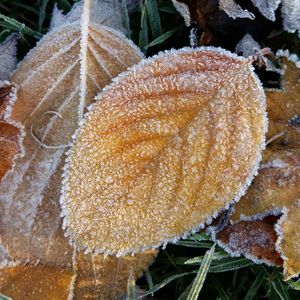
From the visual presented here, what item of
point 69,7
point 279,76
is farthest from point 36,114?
point 279,76

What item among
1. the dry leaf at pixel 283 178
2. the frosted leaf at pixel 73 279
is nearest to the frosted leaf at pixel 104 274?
the frosted leaf at pixel 73 279

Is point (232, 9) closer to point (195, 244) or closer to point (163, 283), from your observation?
point (195, 244)

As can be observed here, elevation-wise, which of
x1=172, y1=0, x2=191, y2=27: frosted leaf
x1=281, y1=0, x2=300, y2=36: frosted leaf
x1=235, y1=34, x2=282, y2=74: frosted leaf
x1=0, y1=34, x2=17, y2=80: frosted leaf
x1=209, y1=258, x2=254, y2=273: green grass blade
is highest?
x1=0, y1=34, x2=17, y2=80: frosted leaf

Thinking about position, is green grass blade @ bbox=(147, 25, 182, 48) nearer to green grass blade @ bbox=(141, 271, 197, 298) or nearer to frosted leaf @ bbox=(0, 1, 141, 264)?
frosted leaf @ bbox=(0, 1, 141, 264)

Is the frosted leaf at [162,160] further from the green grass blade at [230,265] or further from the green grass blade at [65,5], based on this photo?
the green grass blade at [65,5]

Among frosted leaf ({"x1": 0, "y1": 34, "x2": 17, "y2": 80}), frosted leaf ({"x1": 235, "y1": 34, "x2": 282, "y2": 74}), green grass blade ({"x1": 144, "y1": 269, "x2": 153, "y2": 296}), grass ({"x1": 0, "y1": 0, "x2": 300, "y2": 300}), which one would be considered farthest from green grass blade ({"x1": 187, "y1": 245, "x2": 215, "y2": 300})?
frosted leaf ({"x1": 0, "y1": 34, "x2": 17, "y2": 80})
